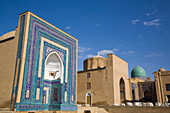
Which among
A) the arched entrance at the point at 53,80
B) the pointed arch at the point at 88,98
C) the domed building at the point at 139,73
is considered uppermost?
the domed building at the point at 139,73

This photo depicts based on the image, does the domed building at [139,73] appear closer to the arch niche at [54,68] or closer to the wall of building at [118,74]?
the wall of building at [118,74]

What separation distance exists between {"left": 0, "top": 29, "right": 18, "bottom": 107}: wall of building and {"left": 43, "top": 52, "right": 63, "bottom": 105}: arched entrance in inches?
97.7

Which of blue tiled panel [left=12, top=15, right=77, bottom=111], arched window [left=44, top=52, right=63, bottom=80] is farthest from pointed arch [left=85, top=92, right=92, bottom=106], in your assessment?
arched window [left=44, top=52, right=63, bottom=80]

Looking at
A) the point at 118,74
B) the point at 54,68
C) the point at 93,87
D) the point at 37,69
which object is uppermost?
the point at 118,74

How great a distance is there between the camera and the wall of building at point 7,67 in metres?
10.1

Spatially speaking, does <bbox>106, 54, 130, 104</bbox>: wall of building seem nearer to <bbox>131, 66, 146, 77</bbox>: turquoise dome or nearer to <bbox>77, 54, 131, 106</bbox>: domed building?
<bbox>77, 54, 131, 106</bbox>: domed building

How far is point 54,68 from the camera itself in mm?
14344

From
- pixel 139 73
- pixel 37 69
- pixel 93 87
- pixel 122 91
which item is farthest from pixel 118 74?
pixel 139 73

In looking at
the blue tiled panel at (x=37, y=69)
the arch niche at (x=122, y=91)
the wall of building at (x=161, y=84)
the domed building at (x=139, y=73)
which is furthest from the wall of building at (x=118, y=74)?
the domed building at (x=139, y=73)

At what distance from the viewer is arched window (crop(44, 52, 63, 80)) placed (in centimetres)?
1384

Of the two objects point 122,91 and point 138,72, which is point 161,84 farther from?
point 138,72

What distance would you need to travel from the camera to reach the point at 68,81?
14.0 metres

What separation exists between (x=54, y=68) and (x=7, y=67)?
4.24 metres

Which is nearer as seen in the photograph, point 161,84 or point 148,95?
point 161,84
